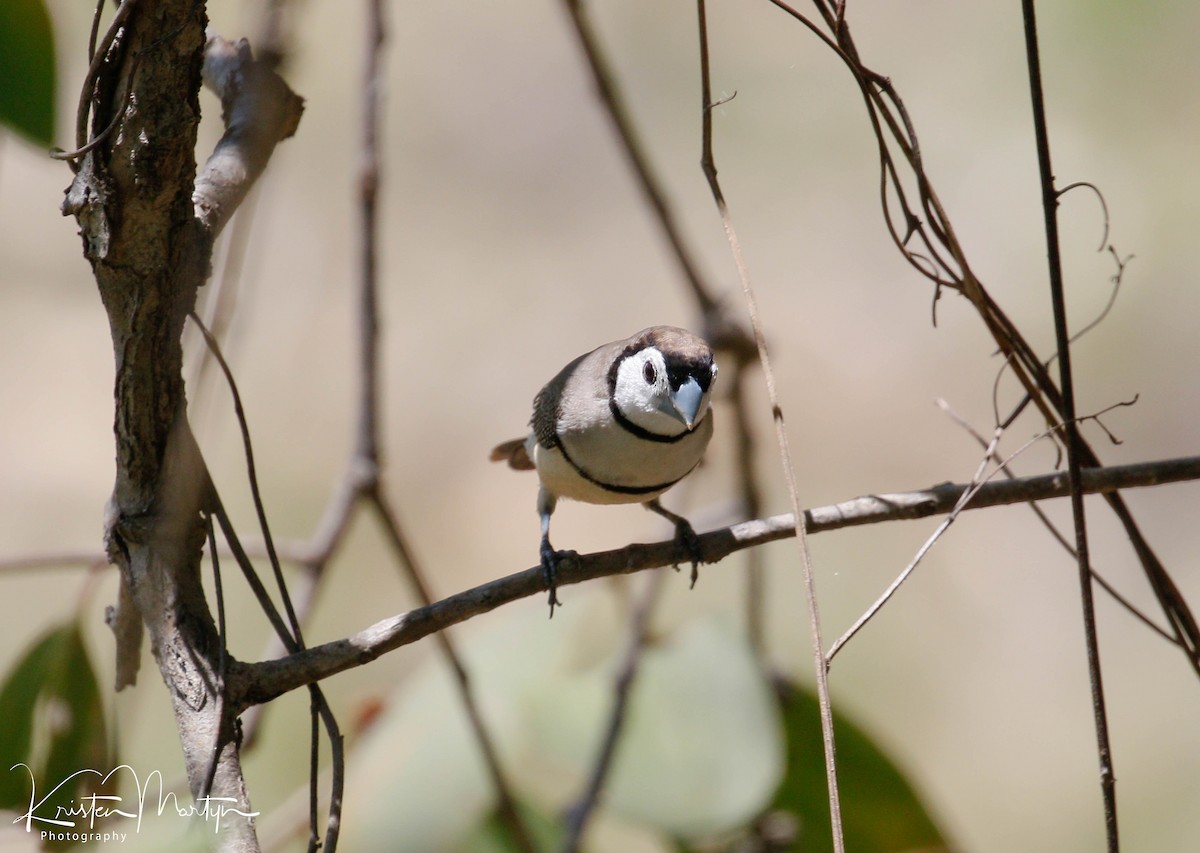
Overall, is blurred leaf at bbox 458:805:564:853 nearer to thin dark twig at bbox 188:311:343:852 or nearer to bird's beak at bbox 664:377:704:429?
bird's beak at bbox 664:377:704:429

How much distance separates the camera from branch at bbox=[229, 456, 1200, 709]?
1.28 m

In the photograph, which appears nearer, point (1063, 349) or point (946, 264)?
point (1063, 349)

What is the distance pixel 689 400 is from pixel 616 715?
0.87 metres

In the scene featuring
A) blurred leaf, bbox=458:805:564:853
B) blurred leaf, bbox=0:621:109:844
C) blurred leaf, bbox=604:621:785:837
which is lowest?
blurred leaf, bbox=458:805:564:853

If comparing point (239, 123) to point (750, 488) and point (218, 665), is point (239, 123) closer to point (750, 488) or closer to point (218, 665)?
point (218, 665)

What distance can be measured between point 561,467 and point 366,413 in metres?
0.55

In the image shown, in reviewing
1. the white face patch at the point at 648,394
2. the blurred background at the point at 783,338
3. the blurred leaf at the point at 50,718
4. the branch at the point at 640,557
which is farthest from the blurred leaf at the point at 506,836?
the blurred background at the point at 783,338

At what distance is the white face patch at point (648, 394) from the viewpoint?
212cm

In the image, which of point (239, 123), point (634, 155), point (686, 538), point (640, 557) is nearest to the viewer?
point (239, 123)

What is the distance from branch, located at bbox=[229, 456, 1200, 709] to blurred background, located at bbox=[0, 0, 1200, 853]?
8.26 feet

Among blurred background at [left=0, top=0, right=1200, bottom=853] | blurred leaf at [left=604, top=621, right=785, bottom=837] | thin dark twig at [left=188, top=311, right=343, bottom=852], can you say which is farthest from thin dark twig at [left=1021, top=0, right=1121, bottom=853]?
blurred background at [left=0, top=0, right=1200, bottom=853]

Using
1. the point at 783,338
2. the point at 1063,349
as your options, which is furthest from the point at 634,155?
the point at 783,338

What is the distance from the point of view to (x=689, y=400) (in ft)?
6.65

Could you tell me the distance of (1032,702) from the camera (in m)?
4.42
